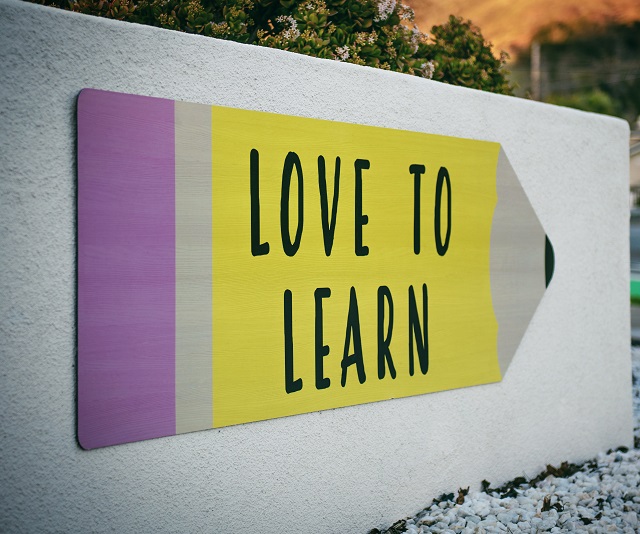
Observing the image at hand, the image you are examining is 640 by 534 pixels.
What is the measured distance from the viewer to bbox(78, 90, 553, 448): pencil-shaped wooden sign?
2.48 m

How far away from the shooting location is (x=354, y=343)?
10.4 ft

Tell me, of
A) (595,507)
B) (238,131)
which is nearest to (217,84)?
(238,131)

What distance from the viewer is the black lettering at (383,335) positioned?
3275mm

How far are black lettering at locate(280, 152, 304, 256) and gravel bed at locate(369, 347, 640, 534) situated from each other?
1.54 metres

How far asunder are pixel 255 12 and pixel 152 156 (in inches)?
71.7

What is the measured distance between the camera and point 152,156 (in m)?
2.59

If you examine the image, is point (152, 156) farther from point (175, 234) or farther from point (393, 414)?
point (393, 414)

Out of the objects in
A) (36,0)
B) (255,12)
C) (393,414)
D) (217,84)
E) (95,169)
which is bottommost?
(393,414)

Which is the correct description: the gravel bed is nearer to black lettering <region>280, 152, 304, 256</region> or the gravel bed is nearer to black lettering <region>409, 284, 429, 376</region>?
black lettering <region>409, 284, 429, 376</region>

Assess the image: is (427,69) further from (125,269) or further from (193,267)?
(125,269)

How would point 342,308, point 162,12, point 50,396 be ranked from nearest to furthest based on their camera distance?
point 50,396 < point 342,308 < point 162,12

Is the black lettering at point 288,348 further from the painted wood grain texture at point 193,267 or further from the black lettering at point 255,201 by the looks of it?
the painted wood grain texture at point 193,267

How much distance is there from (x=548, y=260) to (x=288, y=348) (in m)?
2.10

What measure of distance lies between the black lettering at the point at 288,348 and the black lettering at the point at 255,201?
255 mm
